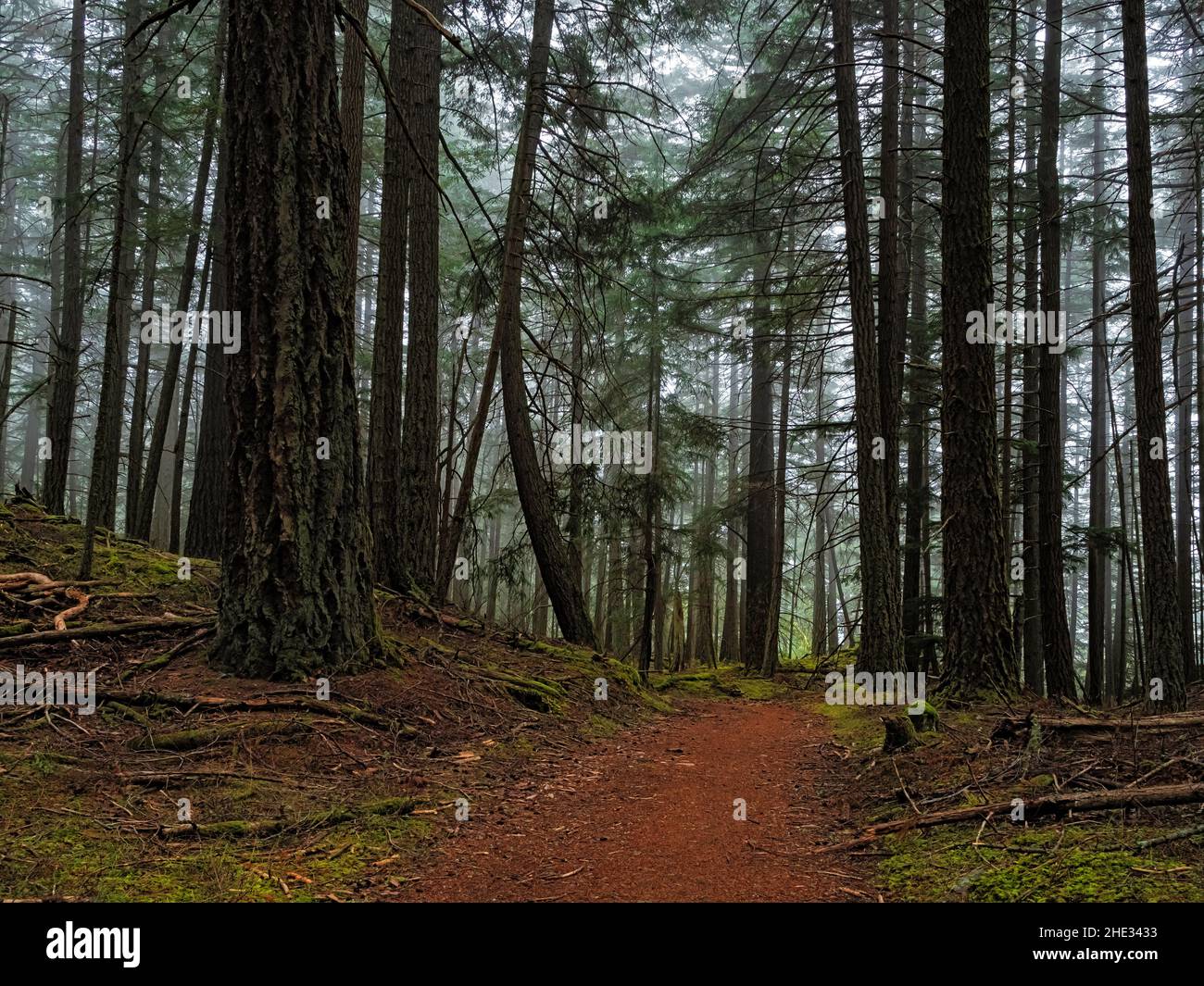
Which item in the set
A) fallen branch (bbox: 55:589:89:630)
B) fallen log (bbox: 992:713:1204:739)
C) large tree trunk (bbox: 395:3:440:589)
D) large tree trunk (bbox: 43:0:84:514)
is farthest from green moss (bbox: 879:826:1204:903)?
large tree trunk (bbox: 43:0:84:514)

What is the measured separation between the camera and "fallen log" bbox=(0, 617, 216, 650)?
18.0ft

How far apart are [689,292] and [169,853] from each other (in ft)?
59.8

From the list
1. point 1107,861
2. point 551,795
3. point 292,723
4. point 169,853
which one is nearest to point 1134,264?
point 1107,861

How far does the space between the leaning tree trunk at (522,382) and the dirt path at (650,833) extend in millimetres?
3764

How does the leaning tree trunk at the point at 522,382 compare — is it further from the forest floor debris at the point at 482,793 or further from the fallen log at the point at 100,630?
the fallen log at the point at 100,630

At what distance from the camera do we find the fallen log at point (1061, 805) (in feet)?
10.5

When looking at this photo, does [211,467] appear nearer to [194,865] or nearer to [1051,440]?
[194,865]

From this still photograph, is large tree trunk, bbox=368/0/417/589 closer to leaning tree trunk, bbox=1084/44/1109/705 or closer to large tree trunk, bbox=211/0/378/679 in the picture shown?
large tree trunk, bbox=211/0/378/679

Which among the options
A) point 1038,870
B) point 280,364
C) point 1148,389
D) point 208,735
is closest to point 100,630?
point 208,735

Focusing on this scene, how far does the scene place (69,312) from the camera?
48.8 ft

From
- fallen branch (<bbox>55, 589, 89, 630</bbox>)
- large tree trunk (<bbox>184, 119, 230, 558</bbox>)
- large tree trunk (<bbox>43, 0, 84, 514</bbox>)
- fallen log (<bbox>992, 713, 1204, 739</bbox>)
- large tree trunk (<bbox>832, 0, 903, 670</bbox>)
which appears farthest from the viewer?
large tree trunk (<bbox>43, 0, 84, 514</bbox>)

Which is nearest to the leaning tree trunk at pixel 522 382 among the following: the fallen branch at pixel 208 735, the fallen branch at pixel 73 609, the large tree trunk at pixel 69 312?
the fallen branch at pixel 73 609

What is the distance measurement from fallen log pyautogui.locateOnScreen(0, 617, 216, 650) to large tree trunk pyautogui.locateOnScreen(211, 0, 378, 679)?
42.4 inches
